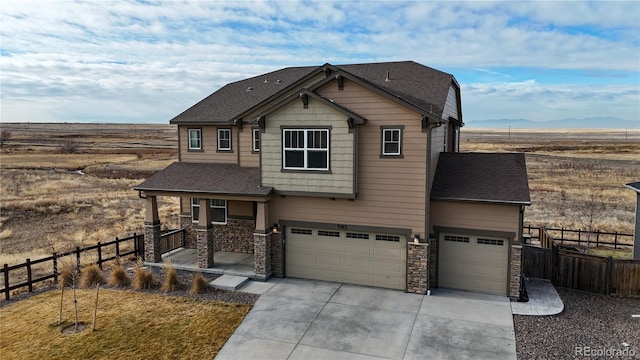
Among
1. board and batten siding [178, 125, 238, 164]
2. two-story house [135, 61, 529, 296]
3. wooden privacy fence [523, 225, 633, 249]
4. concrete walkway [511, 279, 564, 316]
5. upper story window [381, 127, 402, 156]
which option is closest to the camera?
concrete walkway [511, 279, 564, 316]

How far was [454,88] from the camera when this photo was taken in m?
18.7

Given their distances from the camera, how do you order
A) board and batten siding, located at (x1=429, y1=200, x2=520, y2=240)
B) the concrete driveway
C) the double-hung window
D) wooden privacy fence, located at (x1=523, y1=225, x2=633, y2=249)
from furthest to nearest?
wooden privacy fence, located at (x1=523, y1=225, x2=633, y2=249)
the double-hung window
board and batten siding, located at (x1=429, y1=200, x2=520, y2=240)
the concrete driveway

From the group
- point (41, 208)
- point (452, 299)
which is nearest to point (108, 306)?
point (452, 299)

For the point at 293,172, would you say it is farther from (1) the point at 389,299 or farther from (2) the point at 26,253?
(2) the point at 26,253

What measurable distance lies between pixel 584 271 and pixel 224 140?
14264 mm

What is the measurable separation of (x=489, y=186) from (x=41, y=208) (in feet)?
93.6

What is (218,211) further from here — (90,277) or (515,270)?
(515,270)

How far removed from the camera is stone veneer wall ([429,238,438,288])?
14242 millimetres

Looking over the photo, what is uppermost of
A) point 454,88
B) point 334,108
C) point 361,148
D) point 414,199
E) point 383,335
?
point 454,88

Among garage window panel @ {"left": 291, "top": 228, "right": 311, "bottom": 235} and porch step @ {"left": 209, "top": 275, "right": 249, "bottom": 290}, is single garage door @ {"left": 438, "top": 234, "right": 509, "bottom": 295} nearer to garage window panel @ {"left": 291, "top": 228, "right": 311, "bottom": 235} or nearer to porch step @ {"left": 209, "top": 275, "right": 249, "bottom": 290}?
garage window panel @ {"left": 291, "top": 228, "right": 311, "bottom": 235}

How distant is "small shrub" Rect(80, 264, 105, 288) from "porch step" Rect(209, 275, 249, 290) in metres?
4.00

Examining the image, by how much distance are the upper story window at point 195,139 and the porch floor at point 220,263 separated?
14.8ft

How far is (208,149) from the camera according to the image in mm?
18406

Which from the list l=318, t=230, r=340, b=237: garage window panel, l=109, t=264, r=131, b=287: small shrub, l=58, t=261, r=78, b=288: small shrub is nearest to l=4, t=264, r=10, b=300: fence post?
l=58, t=261, r=78, b=288: small shrub
